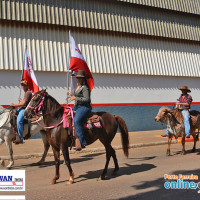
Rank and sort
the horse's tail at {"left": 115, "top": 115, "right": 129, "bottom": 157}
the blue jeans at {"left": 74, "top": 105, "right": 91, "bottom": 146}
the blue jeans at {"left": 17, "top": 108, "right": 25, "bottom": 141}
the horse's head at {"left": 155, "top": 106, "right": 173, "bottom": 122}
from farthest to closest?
the horse's head at {"left": 155, "top": 106, "right": 173, "bottom": 122}, the blue jeans at {"left": 17, "top": 108, "right": 25, "bottom": 141}, the horse's tail at {"left": 115, "top": 115, "right": 129, "bottom": 157}, the blue jeans at {"left": 74, "top": 105, "right": 91, "bottom": 146}

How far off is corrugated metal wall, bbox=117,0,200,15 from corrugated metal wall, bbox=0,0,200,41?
456 mm

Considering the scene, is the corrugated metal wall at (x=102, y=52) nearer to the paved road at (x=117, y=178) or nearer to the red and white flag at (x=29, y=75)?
the red and white flag at (x=29, y=75)

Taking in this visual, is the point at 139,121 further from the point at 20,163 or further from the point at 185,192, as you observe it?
the point at 185,192

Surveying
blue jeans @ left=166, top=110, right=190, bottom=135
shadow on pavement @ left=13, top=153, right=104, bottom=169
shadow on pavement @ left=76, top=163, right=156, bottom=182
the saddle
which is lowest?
shadow on pavement @ left=13, top=153, right=104, bottom=169

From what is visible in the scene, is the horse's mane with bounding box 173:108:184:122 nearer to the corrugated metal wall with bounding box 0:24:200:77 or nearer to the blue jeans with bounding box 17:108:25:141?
A: the blue jeans with bounding box 17:108:25:141

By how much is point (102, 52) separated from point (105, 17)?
2328 mm

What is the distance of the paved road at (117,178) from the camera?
591 centimetres

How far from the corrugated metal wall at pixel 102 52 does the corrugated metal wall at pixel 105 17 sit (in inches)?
20.3

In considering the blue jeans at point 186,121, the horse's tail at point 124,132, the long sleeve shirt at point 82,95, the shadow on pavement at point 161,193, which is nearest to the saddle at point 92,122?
the long sleeve shirt at point 82,95

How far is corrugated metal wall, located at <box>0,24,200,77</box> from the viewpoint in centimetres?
1559

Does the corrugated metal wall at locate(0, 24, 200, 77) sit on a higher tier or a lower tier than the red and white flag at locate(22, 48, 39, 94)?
higher

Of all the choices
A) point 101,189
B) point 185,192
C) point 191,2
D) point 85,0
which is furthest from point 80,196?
point 191,2

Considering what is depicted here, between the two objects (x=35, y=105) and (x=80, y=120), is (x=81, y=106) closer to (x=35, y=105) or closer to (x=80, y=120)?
(x=80, y=120)

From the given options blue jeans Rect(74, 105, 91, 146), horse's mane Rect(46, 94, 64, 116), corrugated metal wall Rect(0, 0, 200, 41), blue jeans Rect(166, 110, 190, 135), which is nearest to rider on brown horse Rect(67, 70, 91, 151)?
blue jeans Rect(74, 105, 91, 146)
